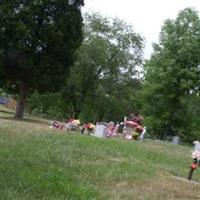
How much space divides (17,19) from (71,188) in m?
23.5

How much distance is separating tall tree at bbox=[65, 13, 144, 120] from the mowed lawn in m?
37.0

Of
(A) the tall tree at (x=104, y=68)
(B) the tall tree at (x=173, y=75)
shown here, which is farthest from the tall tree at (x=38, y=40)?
(A) the tall tree at (x=104, y=68)

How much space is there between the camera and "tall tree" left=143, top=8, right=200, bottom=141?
133 feet

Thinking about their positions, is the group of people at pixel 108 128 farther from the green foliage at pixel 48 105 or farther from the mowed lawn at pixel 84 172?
the green foliage at pixel 48 105

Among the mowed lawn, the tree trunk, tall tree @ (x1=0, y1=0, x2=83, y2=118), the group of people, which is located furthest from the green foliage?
the mowed lawn

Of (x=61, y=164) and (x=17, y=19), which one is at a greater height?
(x=17, y=19)

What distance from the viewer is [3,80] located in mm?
34062

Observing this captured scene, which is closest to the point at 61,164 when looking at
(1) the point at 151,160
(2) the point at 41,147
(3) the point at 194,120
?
(2) the point at 41,147

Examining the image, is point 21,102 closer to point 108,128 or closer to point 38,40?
point 38,40

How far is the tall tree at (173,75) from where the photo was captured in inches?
1602

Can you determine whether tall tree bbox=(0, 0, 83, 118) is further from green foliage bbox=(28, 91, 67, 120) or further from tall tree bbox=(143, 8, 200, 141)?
green foliage bbox=(28, 91, 67, 120)

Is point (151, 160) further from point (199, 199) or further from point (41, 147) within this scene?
point (199, 199)

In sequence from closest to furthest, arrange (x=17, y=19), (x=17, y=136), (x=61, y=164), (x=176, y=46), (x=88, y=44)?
(x=61, y=164) → (x=17, y=136) → (x=17, y=19) → (x=176, y=46) → (x=88, y=44)

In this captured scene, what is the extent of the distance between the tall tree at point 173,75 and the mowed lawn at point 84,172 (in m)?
23.2
